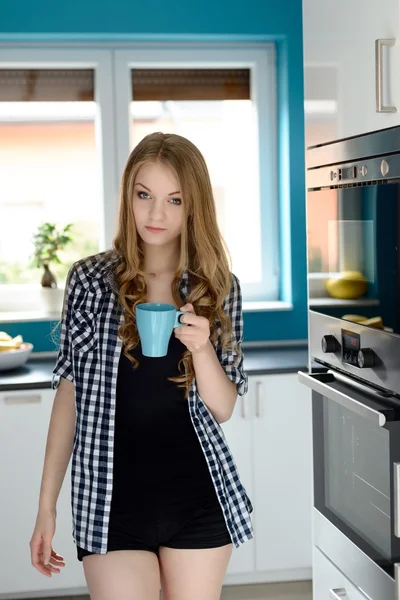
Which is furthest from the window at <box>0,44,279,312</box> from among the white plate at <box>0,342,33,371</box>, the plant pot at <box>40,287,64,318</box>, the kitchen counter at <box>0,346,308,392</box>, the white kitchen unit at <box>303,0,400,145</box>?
the white kitchen unit at <box>303,0,400,145</box>

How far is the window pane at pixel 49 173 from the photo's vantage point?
3.85 meters

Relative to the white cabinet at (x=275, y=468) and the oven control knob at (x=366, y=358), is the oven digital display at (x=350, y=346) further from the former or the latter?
the white cabinet at (x=275, y=468)

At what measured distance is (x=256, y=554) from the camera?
3359 millimetres

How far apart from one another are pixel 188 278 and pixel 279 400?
1.52 meters

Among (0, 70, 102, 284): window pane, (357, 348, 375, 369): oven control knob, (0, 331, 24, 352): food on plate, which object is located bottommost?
(0, 331, 24, 352): food on plate

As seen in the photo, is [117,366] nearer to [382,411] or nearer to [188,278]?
[188,278]

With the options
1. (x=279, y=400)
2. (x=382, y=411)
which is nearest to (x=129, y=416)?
(x=382, y=411)

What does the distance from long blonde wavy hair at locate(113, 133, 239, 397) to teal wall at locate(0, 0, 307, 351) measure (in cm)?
204

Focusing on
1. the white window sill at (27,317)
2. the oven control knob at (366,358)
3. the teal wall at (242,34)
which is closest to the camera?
the oven control knob at (366,358)

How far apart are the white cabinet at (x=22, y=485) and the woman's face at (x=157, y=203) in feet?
5.11

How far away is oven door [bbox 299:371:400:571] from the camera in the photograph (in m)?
1.71

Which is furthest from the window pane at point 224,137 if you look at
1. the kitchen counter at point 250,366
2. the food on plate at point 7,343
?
the food on plate at point 7,343

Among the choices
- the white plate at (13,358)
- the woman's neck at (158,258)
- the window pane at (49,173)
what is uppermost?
the window pane at (49,173)

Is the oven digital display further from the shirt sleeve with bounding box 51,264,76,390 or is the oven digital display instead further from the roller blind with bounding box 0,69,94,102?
the roller blind with bounding box 0,69,94,102
